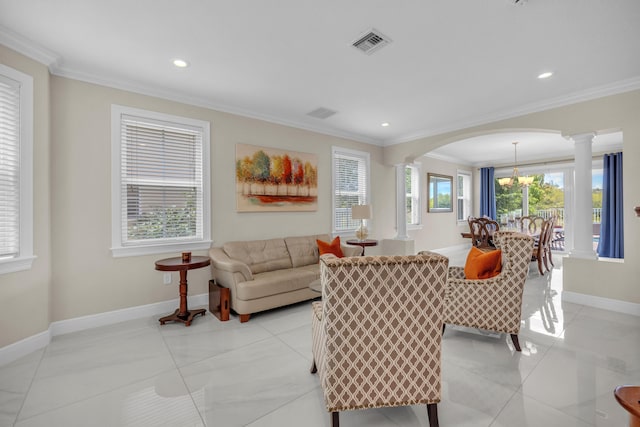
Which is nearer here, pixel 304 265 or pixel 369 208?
pixel 304 265

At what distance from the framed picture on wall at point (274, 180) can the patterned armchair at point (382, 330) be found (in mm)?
2815

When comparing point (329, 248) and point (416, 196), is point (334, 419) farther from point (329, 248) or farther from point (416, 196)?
point (416, 196)

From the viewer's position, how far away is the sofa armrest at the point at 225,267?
3188mm

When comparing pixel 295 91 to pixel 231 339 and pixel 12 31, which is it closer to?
pixel 12 31

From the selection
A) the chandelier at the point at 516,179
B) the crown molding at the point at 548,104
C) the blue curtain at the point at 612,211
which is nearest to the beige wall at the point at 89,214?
the crown molding at the point at 548,104

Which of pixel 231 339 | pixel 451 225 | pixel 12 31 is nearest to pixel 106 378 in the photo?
pixel 231 339

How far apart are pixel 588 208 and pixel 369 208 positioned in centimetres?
286

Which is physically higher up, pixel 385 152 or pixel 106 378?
pixel 385 152

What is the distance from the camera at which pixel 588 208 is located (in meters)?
3.70

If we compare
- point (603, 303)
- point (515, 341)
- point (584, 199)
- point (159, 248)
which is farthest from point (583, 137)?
point (159, 248)

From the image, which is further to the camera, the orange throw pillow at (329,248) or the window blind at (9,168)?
the orange throw pillow at (329,248)

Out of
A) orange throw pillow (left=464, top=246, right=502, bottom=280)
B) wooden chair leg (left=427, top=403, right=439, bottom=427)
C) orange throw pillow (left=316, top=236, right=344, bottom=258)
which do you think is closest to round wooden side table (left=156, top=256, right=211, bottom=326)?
orange throw pillow (left=316, top=236, right=344, bottom=258)

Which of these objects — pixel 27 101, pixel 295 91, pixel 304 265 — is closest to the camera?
pixel 27 101

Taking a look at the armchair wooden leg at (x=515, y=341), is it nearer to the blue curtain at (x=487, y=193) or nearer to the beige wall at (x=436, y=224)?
the beige wall at (x=436, y=224)
